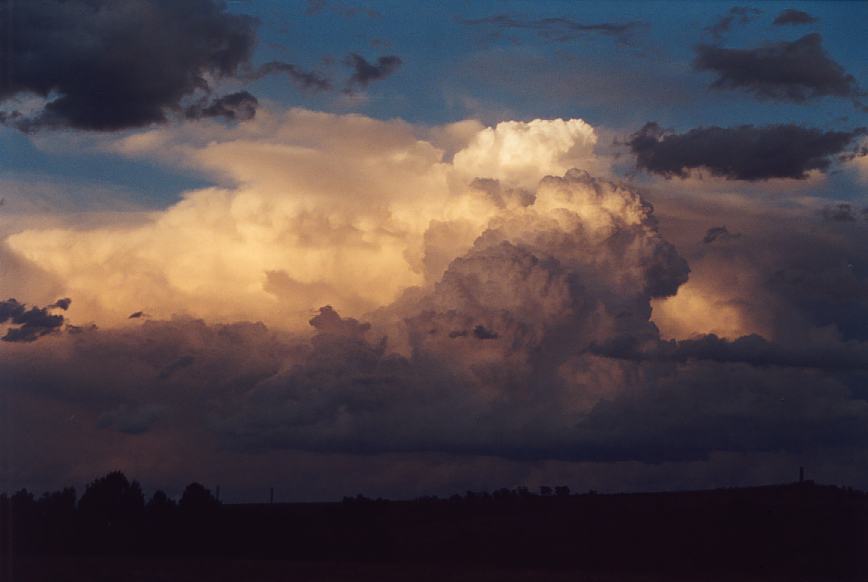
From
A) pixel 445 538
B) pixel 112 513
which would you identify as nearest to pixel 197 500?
pixel 112 513

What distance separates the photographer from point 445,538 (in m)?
115

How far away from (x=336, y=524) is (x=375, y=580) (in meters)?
35.8

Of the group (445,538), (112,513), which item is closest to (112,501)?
(112,513)

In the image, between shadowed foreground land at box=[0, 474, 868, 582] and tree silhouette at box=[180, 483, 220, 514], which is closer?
shadowed foreground land at box=[0, 474, 868, 582]

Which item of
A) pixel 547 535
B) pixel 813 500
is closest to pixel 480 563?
pixel 547 535

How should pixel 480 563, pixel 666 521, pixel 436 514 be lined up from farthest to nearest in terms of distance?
1. pixel 436 514
2. pixel 666 521
3. pixel 480 563

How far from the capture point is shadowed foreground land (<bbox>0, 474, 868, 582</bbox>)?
8994 centimetres

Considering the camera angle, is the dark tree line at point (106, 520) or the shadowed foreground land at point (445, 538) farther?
the dark tree line at point (106, 520)

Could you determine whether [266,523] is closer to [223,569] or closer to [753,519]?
[223,569]

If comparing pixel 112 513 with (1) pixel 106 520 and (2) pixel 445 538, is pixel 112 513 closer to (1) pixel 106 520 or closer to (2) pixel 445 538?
(1) pixel 106 520

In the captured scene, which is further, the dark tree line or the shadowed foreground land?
the dark tree line

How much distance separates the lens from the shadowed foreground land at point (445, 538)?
89.9 m

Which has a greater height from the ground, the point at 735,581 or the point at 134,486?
the point at 134,486

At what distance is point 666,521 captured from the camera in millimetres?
107562
